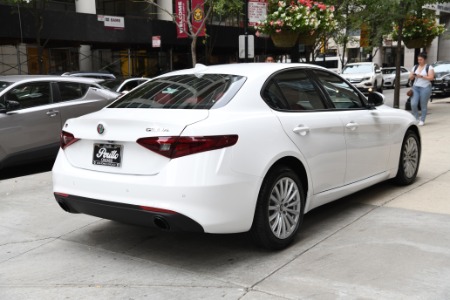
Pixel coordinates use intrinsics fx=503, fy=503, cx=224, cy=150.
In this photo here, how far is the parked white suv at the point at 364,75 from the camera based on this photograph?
1059 inches

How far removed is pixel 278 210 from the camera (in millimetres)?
4301

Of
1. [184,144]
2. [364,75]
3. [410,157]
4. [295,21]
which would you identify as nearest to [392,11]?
[295,21]

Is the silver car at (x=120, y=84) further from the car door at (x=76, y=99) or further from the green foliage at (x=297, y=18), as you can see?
the green foliage at (x=297, y=18)

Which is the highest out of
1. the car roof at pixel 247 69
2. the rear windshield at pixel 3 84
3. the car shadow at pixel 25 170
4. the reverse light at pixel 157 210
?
the car roof at pixel 247 69

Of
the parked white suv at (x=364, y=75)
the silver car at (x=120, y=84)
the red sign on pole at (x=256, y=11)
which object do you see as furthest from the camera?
the parked white suv at (x=364, y=75)

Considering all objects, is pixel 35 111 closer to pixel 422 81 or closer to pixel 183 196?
pixel 183 196

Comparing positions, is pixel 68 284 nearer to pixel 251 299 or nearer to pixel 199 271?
pixel 199 271

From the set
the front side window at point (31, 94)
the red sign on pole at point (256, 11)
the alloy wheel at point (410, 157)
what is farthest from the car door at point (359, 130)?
the red sign on pole at point (256, 11)

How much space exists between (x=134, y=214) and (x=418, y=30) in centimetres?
1486

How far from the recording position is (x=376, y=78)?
28266mm

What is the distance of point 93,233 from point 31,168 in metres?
4.53

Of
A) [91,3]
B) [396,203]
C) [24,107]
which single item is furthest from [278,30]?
[91,3]

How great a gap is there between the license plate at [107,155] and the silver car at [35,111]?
4.27 meters

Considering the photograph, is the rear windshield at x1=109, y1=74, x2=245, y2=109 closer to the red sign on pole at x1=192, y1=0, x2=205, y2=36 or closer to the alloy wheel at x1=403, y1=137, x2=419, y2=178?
the alloy wheel at x1=403, y1=137, x2=419, y2=178
